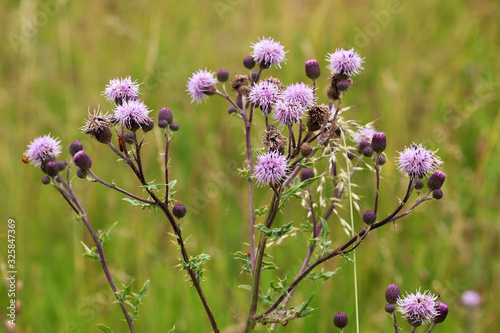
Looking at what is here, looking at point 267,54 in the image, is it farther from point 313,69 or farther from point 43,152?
point 43,152

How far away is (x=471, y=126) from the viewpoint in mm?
5422

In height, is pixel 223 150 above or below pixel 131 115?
above

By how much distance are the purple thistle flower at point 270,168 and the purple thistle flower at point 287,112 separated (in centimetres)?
17

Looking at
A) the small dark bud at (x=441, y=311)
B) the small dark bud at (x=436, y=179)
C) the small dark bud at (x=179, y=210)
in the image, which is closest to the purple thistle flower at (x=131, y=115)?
the small dark bud at (x=179, y=210)

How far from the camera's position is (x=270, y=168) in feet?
6.81

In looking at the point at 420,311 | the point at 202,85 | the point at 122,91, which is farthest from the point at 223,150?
the point at 420,311

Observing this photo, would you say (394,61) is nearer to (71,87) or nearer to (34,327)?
(71,87)

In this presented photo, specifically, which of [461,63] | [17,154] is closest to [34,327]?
[17,154]

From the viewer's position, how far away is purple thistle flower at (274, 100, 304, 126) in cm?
218

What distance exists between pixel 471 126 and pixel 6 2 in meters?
6.09

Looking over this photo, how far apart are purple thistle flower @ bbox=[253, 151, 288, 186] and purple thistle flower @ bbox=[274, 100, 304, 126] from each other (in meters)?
0.17

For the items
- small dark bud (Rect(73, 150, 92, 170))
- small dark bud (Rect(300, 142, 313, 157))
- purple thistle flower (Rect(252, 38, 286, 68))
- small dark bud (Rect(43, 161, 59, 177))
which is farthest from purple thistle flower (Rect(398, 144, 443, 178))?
small dark bud (Rect(43, 161, 59, 177))

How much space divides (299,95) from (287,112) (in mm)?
97

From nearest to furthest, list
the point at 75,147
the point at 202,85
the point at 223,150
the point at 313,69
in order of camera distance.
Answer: the point at 75,147 < the point at 313,69 < the point at 202,85 < the point at 223,150
